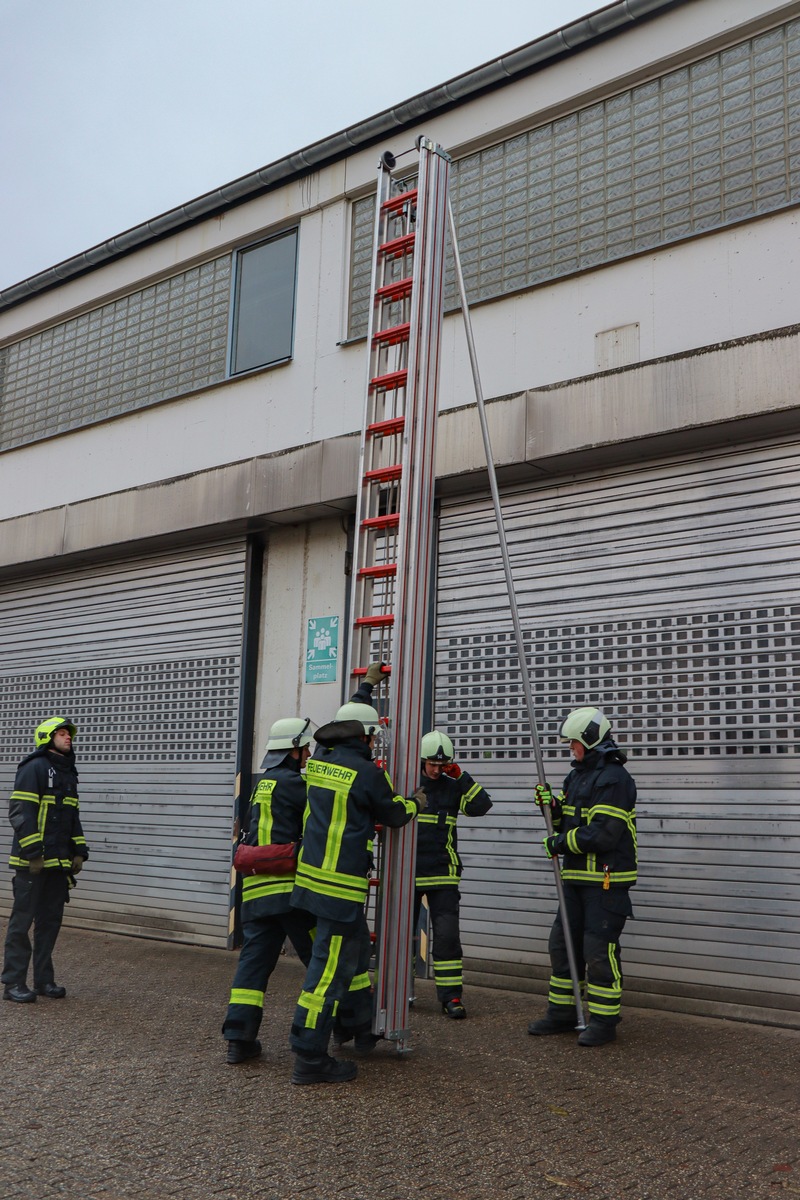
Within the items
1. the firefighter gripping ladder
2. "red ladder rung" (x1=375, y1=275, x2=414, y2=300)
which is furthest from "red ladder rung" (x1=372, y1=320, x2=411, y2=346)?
"red ladder rung" (x1=375, y1=275, x2=414, y2=300)

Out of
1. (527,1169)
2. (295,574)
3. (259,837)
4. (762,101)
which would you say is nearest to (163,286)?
(295,574)

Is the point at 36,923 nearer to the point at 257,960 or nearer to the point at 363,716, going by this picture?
the point at 257,960

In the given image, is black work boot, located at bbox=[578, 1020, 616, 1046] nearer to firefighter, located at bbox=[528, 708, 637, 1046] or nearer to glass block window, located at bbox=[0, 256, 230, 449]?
firefighter, located at bbox=[528, 708, 637, 1046]

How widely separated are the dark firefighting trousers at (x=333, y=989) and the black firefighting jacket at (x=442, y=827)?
5.48 feet

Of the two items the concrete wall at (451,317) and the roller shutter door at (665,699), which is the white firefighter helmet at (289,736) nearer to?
the roller shutter door at (665,699)

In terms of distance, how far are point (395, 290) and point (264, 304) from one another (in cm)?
499

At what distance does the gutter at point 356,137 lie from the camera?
29.6 ft

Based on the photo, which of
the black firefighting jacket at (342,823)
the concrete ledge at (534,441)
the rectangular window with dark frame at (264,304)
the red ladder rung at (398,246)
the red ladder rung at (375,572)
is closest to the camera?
the black firefighting jacket at (342,823)

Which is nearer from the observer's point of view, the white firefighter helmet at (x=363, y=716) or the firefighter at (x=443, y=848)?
the white firefighter helmet at (x=363, y=716)

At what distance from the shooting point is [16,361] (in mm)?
15172

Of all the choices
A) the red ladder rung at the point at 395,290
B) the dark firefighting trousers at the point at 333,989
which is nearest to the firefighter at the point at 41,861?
the dark firefighting trousers at the point at 333,989

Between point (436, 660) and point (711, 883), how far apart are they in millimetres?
2947

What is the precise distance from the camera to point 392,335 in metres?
7.18

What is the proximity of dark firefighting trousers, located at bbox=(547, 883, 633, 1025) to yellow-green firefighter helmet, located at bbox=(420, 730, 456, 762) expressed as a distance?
1.33 m
